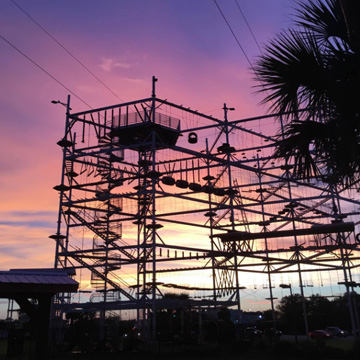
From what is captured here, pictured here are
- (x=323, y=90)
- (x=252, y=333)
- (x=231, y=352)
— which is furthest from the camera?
(x=252, y=333)

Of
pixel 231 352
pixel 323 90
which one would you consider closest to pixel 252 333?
pixel 231 352

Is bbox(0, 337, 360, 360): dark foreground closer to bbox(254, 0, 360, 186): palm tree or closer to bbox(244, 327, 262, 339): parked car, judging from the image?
bbox(244, 327, 262, 339): parked car

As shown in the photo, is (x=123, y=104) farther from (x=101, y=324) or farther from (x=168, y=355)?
(x=168, y=355)

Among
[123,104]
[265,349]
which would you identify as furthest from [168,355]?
[123,104]

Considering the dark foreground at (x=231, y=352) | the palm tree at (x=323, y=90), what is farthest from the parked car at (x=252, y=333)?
the palm tree at (x=323, y=90)

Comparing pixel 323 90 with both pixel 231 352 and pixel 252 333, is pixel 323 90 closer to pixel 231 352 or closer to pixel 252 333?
pixel 231 352

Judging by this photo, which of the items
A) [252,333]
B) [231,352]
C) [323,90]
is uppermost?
[323,90]

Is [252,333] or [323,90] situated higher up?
[323,90]

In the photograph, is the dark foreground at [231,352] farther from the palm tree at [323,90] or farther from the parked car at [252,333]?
the palm tree at [323,90]

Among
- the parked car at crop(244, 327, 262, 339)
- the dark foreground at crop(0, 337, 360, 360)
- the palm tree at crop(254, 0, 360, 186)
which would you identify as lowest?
the dark foreground at crop(0, 337, 360, 360)

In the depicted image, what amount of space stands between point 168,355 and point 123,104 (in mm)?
19704

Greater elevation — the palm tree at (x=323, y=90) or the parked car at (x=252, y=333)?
the palm tree at (x=323, y=90)

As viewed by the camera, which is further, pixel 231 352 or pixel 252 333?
pixel 252 333

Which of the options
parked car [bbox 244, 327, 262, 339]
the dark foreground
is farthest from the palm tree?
parked car [bbox 244, 327, 262, 339]
